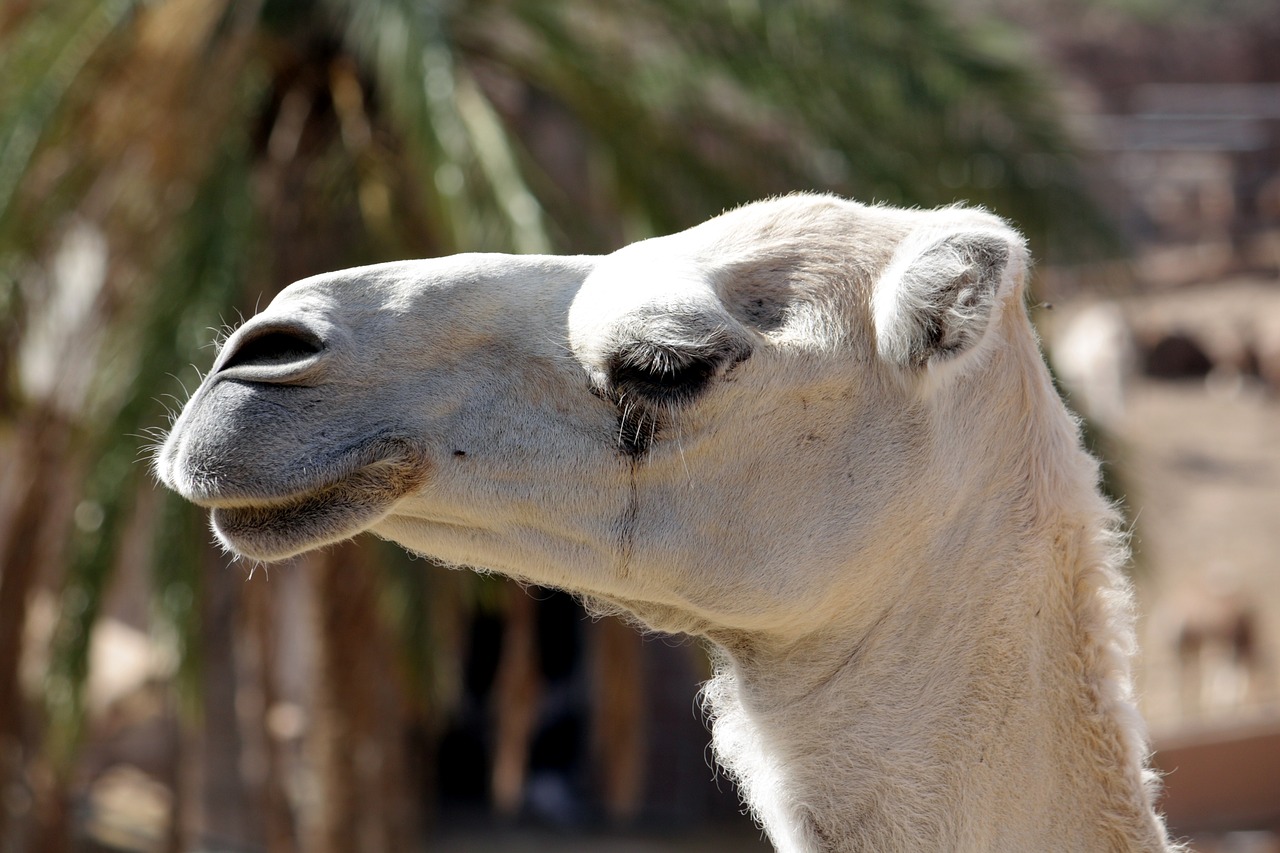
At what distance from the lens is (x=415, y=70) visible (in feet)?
17.1

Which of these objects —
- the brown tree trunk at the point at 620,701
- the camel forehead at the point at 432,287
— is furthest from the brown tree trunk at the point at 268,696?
the camel forehead at the point at 432,287

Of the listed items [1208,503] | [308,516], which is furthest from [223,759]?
[1208,503]

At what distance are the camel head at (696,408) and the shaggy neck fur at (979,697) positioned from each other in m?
0.07

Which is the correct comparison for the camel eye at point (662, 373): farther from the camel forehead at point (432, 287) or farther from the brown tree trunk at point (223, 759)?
the brown tree trunk at point (223, 759)

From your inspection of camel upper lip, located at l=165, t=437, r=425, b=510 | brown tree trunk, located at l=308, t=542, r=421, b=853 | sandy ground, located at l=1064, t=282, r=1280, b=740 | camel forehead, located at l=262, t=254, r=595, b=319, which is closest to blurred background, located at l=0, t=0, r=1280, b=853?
brown tree trunk, located at l=308, t=542, r=421, b=853

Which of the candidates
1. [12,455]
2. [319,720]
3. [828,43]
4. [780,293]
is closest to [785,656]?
[780,293]

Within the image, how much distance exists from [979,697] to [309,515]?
101cm

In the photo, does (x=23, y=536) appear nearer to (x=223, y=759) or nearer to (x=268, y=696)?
(x=268, y=696)

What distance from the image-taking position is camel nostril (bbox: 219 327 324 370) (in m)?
1.87

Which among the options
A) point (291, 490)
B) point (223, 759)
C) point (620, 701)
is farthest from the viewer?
point (223, 759)

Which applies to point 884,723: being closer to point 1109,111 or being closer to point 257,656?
point 257,656

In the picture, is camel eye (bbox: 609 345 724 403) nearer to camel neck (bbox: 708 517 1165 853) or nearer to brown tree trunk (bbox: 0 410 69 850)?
camel neck (bbox: 708 517 1165 853)

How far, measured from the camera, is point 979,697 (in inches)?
80.7

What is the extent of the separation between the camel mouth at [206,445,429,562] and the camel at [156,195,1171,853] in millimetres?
56
